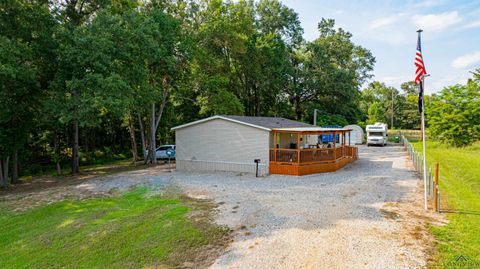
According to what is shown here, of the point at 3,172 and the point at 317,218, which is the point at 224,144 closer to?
the point at 317,218

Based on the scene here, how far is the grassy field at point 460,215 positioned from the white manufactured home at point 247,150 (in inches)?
208

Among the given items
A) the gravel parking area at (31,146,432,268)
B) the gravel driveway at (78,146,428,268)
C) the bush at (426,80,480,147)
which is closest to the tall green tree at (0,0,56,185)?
the gravel parking area at (31,146,432,268)

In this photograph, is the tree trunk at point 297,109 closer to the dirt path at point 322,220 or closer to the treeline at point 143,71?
the treeline at point 143,71

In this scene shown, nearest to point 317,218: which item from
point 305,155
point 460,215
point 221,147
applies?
point 460,215

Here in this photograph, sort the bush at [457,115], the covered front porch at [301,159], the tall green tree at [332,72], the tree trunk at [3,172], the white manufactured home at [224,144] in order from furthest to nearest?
the tall green tree at [332,72], the bush at [457,115], the white manufactured home at [224,144], the tree trunk at [3,172], the covered front porch at [301,159]

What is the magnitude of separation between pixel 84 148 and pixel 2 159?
13810 mm

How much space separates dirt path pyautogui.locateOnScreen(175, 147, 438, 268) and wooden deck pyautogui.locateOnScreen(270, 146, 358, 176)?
1155 mm

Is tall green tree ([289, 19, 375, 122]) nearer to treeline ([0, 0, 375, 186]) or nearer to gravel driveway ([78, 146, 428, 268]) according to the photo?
treeline ([0, 0, 375, 186])

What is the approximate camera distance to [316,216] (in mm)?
7879

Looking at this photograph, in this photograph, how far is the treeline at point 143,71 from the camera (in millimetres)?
13375

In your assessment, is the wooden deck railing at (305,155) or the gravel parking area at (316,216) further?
the wooden deck railing at (305,155)

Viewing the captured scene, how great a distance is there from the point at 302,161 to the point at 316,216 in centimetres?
676

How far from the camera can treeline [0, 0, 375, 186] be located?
13375 mm

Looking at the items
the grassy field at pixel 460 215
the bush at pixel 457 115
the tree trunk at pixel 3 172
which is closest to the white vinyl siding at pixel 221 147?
the grassy field at pixel 460 215
